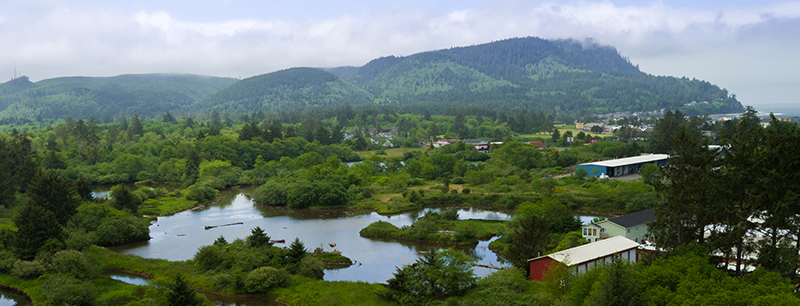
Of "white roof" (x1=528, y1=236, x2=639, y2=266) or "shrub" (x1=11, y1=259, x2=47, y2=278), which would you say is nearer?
"white roof" (x1=528, y1=236, x2=639, y2=266)

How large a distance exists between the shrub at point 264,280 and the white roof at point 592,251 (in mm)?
12252

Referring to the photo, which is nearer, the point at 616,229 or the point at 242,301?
the point at 242,301

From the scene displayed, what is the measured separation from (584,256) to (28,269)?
26125mm

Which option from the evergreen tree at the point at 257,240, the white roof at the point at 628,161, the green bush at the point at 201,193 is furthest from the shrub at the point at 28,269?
the white roof at the point at 628,161

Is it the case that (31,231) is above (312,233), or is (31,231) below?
above

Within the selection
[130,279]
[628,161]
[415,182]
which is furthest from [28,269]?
[628,161]

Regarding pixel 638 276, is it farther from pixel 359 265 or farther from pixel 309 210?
pixel 309 210

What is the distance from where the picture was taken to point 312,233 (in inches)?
1513

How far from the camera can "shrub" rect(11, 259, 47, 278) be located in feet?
86.9

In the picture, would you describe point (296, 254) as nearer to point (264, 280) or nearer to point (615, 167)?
point (264, 280)

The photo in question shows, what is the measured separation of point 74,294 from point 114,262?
7443mm

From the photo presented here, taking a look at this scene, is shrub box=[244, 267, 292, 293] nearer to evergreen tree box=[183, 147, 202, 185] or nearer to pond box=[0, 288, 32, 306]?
pond box=[0, 288, 32, 306]

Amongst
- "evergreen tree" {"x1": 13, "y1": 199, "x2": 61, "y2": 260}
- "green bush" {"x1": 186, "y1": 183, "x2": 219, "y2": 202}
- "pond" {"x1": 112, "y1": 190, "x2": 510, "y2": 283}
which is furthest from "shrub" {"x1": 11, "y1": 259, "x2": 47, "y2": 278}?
"green bush" {"x1": 186, "y1": 183, "x2": 219, "y2": 202}

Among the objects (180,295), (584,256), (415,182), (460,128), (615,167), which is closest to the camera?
(180,295)
